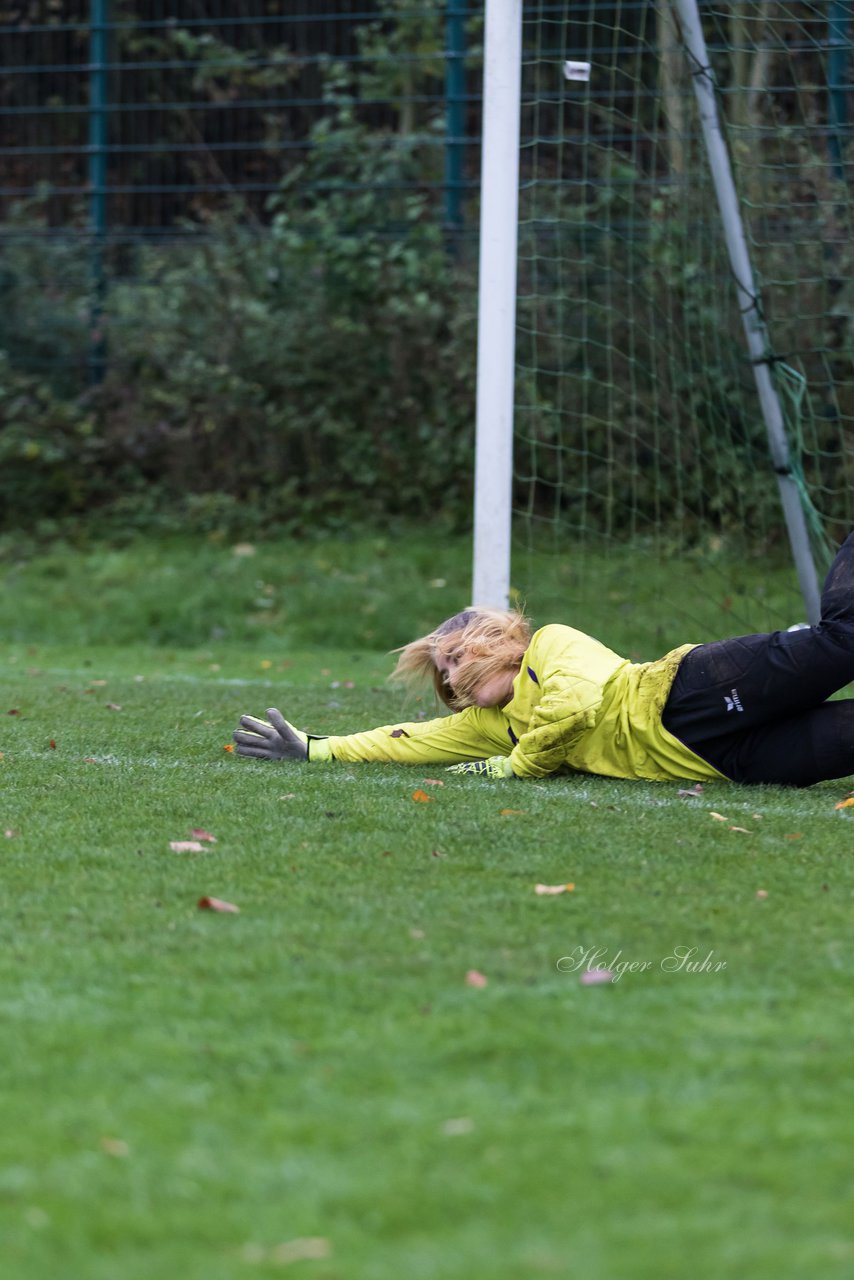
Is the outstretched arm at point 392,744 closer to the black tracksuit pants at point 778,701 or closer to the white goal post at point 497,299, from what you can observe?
the black tracksuit pants at point 778,701

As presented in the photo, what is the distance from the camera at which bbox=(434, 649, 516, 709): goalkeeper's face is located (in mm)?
4945

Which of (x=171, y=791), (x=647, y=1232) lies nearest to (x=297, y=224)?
(x=171, y=791)

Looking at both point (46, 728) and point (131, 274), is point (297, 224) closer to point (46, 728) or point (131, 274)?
point (131, 274)

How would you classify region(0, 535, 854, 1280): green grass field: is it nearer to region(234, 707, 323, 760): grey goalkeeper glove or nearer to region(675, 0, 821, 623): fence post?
region(234, 707, 323, 760): grey goalkeeper glove

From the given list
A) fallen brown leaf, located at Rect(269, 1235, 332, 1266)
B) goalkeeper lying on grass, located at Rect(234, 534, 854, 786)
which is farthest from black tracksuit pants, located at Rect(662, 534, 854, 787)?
fallen brown leaf, located at Rect(269, 1235, 332, 1266)

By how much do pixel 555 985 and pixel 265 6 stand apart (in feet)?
40.6

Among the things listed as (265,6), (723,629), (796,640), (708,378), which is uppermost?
(265,6)

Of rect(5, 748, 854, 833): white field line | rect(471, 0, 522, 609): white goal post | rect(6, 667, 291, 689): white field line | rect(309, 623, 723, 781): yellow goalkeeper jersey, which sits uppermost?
rect(471, 0, 522, 609): white goal post

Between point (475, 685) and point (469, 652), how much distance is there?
0.11 metres

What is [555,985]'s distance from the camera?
297cm

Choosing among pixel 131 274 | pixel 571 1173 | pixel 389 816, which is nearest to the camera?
pixel 571 1173

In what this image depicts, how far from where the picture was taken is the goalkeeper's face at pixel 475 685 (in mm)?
4945

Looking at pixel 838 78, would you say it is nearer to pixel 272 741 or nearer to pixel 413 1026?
pixel 272 741

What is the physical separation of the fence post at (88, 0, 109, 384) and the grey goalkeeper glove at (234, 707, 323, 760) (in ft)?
28.4
